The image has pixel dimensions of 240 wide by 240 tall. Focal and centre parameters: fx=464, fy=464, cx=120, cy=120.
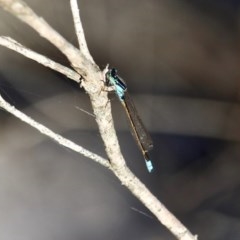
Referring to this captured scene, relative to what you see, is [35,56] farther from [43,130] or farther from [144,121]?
[144,121]

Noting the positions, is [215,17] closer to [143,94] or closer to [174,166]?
[143,94]

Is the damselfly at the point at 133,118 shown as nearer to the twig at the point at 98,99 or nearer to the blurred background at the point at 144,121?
the twig at the point at 98,99

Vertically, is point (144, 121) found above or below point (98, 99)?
above

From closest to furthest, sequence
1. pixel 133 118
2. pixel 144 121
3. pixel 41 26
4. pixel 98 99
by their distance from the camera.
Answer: pixel 41 26, pixel 98 99, pixel 133 118, pixel 144 121

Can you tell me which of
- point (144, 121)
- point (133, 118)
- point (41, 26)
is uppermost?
point (144, 121)

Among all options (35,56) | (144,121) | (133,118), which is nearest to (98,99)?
(35,56)

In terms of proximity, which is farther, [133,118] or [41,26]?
[133,118]

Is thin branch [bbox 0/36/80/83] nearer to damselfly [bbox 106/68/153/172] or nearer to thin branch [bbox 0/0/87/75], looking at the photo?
thin branch [bbox 0/0/87/75]

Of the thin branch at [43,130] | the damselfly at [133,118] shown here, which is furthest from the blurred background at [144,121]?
the thin branch at [43,130]

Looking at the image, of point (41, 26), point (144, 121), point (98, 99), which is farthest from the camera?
point (144, 121)
